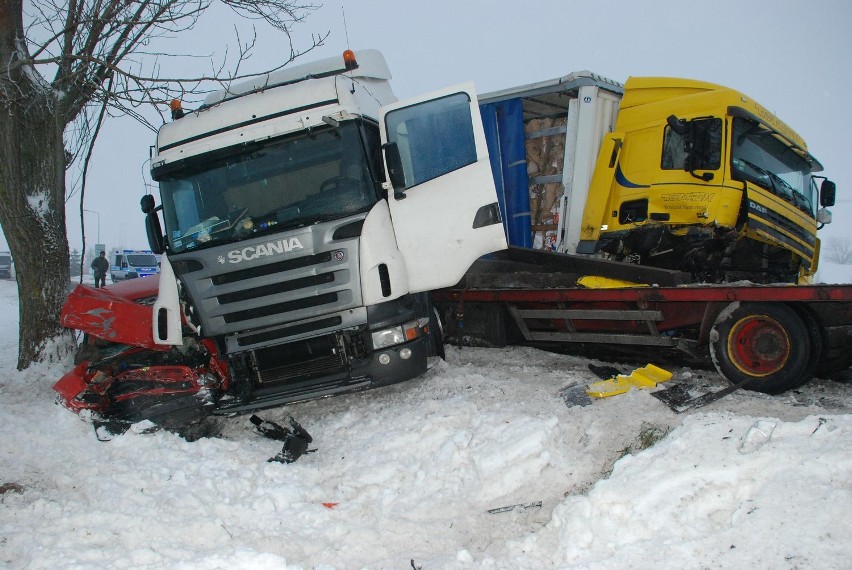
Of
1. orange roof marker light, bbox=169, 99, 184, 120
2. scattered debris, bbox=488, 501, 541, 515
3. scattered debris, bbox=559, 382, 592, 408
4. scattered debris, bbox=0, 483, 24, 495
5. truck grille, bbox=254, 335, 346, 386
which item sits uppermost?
orange roof marker light, bbox=169, 99, 184, 120

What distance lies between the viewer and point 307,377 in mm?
5344

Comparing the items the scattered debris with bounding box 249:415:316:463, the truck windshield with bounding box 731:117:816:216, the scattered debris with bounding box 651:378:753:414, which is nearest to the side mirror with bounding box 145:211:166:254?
the scattered debris with bounding box 249:415:316:463

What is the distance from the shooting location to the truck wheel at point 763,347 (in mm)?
4754

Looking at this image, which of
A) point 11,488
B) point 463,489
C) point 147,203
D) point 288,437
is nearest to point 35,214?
point 147,203

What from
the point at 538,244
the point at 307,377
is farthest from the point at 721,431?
the point at 538,244

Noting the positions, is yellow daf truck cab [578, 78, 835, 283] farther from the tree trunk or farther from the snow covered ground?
the tree trunk

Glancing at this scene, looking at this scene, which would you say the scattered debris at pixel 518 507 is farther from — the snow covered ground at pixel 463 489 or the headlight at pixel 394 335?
the headlight at pixel 394 335

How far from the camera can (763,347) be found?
4.97m

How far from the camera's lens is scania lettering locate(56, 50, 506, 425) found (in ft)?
17.0

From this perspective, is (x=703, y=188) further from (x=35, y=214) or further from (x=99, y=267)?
(x=99, y=267)

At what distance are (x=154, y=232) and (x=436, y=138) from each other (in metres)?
2.96

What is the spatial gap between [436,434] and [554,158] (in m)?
5.01

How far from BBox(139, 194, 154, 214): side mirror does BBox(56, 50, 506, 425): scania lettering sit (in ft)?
0.98

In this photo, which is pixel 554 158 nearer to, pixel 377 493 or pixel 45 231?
pixel 377 493
